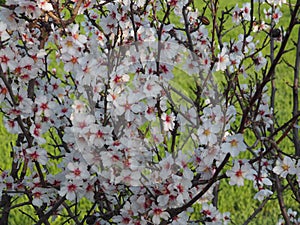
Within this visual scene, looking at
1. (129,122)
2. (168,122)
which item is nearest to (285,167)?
(168,122)

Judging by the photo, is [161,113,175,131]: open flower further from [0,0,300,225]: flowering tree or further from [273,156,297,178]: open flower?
[273,156,297,178]: open flower

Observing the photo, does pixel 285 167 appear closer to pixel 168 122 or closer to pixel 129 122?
pixel 168 122

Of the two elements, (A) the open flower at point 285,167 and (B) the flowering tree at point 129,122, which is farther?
(A) the open flower at point 285,167

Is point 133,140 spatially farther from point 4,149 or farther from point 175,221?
point 4,149

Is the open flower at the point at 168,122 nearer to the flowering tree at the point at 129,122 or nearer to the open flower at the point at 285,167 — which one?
the flowering tree at the point at 129,122

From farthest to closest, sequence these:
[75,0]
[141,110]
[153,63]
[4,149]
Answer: [4,149]
[75,0]
[153,63]
[141,110]

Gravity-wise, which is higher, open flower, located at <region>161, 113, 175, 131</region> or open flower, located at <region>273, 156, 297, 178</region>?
open flower, located at <region>161, 113, 175, 131</region>

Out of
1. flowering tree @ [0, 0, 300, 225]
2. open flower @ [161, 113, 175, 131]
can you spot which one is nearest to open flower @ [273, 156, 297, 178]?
flowering tree @ [0, 0, 300, 225]

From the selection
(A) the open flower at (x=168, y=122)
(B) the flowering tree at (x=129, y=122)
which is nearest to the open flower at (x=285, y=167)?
(B) the flowering tree at (x=129, y=122)

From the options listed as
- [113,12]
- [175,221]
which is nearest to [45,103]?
[113,12]

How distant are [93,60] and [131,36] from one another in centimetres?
46

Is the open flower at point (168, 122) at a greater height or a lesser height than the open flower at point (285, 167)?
greater

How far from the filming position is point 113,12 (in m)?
1.80

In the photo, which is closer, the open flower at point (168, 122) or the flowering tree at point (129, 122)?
the flowering tree at point (129, 122)
